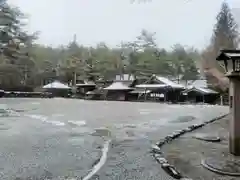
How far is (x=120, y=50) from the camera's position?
35.3 m

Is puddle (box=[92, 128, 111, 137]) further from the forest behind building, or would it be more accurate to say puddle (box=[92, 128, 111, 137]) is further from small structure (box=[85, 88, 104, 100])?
small structure (box=[85, 88, 104, 100])

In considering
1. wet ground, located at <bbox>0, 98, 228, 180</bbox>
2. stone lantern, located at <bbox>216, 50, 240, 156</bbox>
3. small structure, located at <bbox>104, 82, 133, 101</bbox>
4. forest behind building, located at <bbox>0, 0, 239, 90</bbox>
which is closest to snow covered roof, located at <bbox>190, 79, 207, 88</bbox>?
forest behind building, located at <bbox>0, 0, 239, 90</bbox>

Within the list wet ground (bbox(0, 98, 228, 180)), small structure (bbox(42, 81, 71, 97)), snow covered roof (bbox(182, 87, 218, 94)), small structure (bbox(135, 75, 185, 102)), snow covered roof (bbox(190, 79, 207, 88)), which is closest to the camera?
wet ground (bbox(0, 98, 228, 180))

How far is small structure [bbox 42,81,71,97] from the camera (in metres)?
30.9

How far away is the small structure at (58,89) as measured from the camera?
1215 inches

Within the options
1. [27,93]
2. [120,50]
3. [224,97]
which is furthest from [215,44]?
[27,93]

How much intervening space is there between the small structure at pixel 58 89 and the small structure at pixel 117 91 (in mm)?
4485

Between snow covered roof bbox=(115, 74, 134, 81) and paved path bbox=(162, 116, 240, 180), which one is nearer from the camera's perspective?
paved path bbox=(162, 116, 240, 180)

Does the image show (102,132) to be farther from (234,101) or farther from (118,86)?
(118,86)

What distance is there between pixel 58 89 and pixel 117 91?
20.5ft

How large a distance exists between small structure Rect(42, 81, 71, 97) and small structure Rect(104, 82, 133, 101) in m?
4.49

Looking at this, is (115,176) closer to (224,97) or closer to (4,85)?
(224,97)

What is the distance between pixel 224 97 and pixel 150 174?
77.5ft

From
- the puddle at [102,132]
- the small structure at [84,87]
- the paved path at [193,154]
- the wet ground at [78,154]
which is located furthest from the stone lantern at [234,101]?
the small structure at [84,87]
